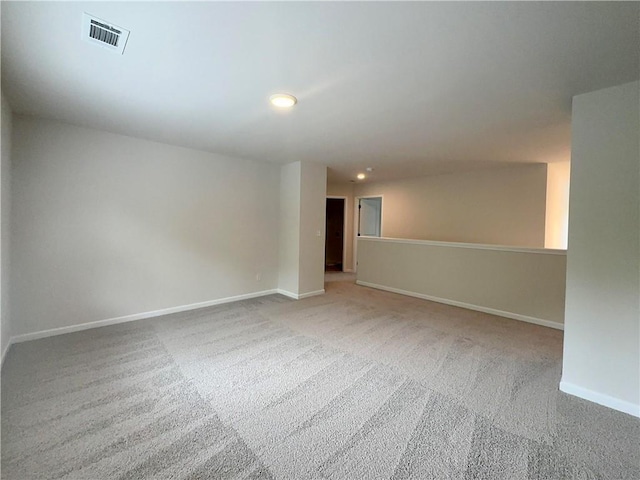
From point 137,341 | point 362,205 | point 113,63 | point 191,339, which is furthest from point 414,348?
point 362,205

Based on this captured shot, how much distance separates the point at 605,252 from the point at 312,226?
11.9 ft

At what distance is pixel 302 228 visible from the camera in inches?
183

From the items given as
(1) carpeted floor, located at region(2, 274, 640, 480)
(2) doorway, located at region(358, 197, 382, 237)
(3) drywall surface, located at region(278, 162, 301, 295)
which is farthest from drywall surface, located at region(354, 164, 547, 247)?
(3) drywall surface, located at region(278, 162, 301, 295)

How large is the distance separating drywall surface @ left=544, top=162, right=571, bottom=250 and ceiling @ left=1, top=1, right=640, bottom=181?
5.79 ft

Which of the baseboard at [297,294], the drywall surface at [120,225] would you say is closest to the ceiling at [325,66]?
the drywall surface at [120,225]

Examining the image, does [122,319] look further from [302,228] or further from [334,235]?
[334,235]

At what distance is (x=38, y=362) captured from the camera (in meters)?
2.37

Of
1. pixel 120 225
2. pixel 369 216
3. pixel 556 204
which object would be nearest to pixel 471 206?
pixel 556 204

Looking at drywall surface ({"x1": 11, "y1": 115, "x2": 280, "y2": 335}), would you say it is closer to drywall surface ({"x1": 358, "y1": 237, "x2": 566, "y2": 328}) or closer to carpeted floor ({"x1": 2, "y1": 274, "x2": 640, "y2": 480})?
carpeted floor ({"x1": 2, "y1": 274, "x2": 640, "y2": 480})

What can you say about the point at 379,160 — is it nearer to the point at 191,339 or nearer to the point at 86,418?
the point at 191,339

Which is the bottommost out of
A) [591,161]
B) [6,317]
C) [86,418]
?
[86,418]

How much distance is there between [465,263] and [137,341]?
182 inches

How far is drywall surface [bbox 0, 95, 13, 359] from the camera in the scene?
235 cm

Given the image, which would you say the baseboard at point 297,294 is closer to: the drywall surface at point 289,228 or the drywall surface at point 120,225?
the drywall surface at point 289,228
